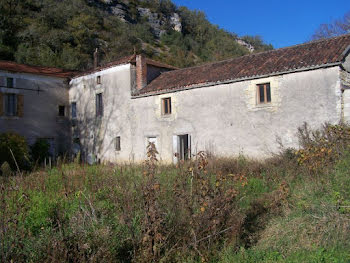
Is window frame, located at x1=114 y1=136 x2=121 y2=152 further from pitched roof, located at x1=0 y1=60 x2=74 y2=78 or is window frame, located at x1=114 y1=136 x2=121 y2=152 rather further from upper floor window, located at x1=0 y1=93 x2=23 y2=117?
pitched roof, located at x1=0 y1=60 x2=74 y2=78

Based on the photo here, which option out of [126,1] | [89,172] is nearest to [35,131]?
[89,172]

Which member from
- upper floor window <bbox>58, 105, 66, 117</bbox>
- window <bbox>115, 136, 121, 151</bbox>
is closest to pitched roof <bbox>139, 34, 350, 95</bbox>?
window <bbox>115, 136, 121, 151</bbox>

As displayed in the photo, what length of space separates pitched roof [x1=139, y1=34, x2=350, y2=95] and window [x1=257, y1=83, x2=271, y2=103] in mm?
513

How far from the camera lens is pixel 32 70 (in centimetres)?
1877

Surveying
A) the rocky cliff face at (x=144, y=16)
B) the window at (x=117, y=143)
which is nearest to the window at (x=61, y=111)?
the window at (x=117, y=143)

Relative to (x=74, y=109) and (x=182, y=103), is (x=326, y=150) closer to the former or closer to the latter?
(x=182, y=103)

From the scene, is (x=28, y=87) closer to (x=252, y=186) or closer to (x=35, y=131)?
(x=35, y=131)

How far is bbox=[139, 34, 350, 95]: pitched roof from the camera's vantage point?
38.0 feet

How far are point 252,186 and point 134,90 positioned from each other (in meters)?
10.6

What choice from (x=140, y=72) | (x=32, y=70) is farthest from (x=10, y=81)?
(x=140, y=72)

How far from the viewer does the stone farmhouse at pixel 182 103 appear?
11555 millimetres

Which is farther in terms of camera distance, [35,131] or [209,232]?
[35,131]

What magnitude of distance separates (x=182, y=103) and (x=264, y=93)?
4.11 metres

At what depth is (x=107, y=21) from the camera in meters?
43.0
